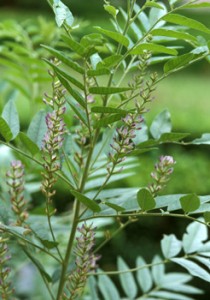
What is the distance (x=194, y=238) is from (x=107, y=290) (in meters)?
0.31

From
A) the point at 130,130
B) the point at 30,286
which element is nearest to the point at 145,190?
the point at 130,130

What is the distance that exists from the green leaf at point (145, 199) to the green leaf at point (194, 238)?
1.15 feet

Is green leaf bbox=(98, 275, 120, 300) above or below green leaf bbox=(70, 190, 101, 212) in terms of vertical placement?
below

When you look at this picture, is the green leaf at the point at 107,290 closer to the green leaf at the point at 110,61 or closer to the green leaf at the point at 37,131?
the green leaf at the point at 37,131

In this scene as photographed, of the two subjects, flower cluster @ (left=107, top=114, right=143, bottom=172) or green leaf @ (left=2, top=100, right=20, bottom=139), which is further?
green leaf @ (left=2, top=100, right=20, bottom=139)

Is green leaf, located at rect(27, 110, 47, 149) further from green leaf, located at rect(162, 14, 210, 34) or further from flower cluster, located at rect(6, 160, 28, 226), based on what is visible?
green leaf, located at rect(162, 14, 210, 34)

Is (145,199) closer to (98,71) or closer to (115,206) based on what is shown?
(115,206)

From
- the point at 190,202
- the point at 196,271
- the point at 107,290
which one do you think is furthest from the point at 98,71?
the point at 107,290

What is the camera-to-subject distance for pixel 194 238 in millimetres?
1405

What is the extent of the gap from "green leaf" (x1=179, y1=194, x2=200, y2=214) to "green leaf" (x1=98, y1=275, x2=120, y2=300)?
1.96 feet

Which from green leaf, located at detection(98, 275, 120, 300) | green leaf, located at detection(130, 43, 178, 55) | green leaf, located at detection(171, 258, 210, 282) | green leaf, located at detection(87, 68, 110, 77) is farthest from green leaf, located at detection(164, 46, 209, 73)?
green leaf, located at detection(98, 275, 120, 300)

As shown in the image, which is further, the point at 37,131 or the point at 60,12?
the point at 37,131

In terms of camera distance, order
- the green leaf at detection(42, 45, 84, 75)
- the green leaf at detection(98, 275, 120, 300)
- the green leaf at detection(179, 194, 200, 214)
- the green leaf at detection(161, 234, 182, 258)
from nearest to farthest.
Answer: the green leaf at detection(42, 45, 84, 75) < the green leaf at detection(179, 194, 200, 214) < the green leaf at detection(161, 234, 182, 258) < the green leaf at detection(98, 275, 120, 300)

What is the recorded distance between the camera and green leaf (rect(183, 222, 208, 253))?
137 centimetres
